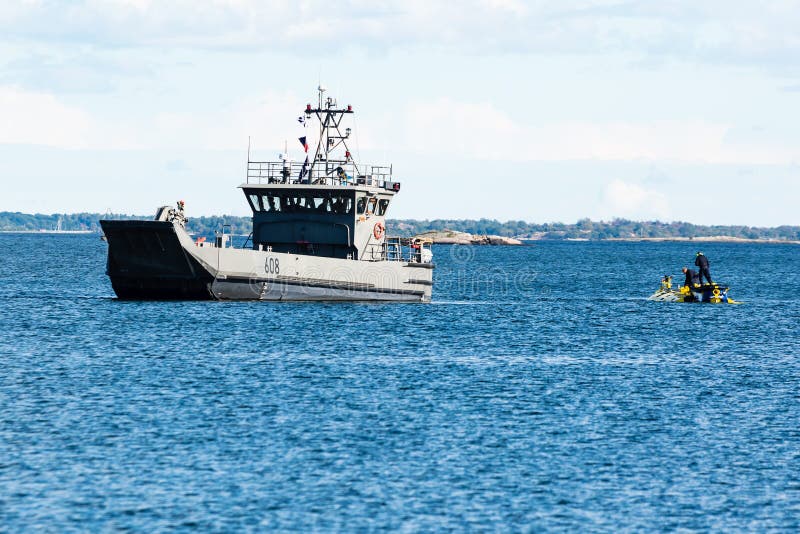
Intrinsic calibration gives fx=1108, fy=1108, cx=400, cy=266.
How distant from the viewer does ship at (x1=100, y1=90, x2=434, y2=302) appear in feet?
130

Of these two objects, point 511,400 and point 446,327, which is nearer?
point 511,400

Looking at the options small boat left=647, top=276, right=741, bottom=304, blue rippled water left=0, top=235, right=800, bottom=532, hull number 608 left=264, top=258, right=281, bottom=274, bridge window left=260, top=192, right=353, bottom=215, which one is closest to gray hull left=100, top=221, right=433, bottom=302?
hull number 608 left=264, top=258, right=281, bottom=274

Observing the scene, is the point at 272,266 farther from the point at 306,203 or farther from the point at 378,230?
the point at 378,230

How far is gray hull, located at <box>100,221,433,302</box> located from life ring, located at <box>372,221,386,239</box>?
1.67 m

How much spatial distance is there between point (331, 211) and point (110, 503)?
28.8 m

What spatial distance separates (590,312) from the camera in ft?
176

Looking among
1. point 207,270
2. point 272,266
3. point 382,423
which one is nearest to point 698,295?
point 272,266

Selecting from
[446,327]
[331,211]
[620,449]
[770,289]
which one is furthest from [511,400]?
[770,289]

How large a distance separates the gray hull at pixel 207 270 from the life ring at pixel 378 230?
1.67 m

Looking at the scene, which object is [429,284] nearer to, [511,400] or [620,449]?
[511,400]

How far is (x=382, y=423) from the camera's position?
76.3 feet

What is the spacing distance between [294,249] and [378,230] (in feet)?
12.4

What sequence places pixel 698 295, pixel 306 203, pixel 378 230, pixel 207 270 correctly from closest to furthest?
pixel 207 270 → pixel 306 203 → pixel 378 230 → pixel 698 295

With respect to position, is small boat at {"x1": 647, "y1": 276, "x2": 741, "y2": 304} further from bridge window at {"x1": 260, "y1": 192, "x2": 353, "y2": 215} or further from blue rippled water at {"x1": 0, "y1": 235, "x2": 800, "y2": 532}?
bridge window at {"x1": 260, "y1": 192, "x2": 353, "y2": 215}
